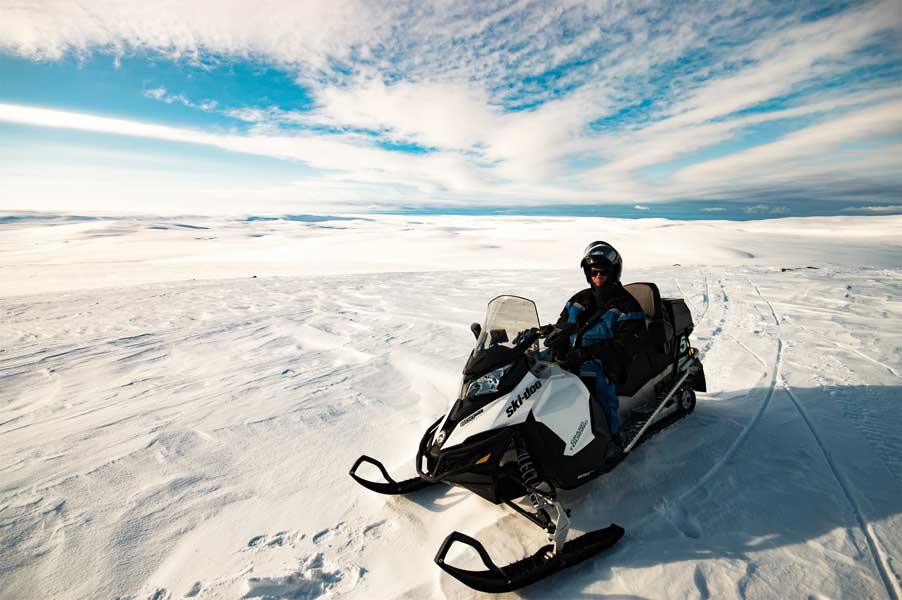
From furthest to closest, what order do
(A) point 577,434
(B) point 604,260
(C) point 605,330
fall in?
(B) point 604,260 < (C) point 605,330 < (A) point 577,434

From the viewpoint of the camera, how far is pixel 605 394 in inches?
122

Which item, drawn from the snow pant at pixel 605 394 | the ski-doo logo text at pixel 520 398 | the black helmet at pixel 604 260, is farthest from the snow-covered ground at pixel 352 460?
the black helmet at pixel 604 260

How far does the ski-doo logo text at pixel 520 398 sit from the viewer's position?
249 centimetres

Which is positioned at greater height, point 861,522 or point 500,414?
point 500,414

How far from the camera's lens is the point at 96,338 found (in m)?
7.27

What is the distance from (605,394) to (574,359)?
1.29 ft

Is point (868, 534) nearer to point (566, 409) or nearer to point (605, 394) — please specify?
point (605, 394)

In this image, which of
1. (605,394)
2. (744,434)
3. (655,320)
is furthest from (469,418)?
(744,434)

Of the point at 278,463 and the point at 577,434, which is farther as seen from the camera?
the point at 278,463

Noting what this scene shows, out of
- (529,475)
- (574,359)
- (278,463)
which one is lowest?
(278,463)

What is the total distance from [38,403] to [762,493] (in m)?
7.10

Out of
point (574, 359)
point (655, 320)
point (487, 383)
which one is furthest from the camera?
point (655, 320)

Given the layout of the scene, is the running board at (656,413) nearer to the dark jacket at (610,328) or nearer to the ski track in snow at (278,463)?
the ski track in snow at (278,463)

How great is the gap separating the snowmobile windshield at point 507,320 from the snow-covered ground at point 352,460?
3.93ft
